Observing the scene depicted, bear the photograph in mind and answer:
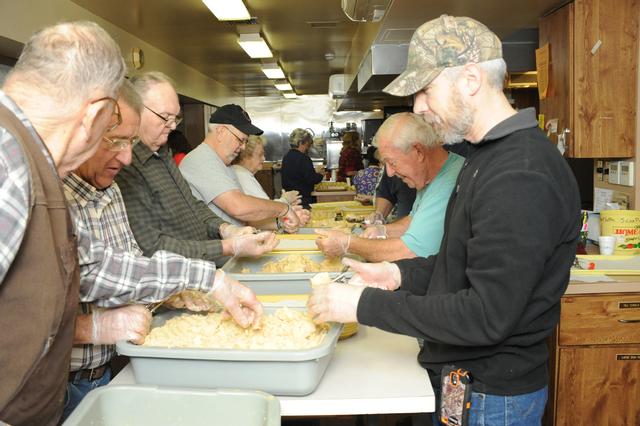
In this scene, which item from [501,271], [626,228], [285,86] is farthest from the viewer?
[285,86]

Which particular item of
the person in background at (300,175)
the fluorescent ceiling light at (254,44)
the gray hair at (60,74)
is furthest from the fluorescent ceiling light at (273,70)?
the gray hair at (60,74)

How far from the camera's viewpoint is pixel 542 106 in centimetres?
373

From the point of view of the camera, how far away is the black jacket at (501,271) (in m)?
1.30

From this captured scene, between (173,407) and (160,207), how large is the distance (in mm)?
1397

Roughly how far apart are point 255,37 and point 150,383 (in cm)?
605

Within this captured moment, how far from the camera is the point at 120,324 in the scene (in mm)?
1563

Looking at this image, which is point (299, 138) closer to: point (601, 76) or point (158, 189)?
point (601, 76)

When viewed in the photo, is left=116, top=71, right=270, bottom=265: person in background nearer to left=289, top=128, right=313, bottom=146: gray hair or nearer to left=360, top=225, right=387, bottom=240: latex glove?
left=360, top=225, right=387, bottom=240: latex glove

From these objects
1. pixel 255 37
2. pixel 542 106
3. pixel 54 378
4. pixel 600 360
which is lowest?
pixel 600 360

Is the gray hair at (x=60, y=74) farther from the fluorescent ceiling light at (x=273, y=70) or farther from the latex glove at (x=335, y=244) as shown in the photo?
the fluorescent ceiling light at (x=273, y=70)

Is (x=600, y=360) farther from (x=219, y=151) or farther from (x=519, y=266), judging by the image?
(x=219, y=151)

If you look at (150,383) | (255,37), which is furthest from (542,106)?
(255,37)

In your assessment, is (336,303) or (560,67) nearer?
(336,303)

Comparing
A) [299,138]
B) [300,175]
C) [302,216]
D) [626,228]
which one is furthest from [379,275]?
[299,138]
